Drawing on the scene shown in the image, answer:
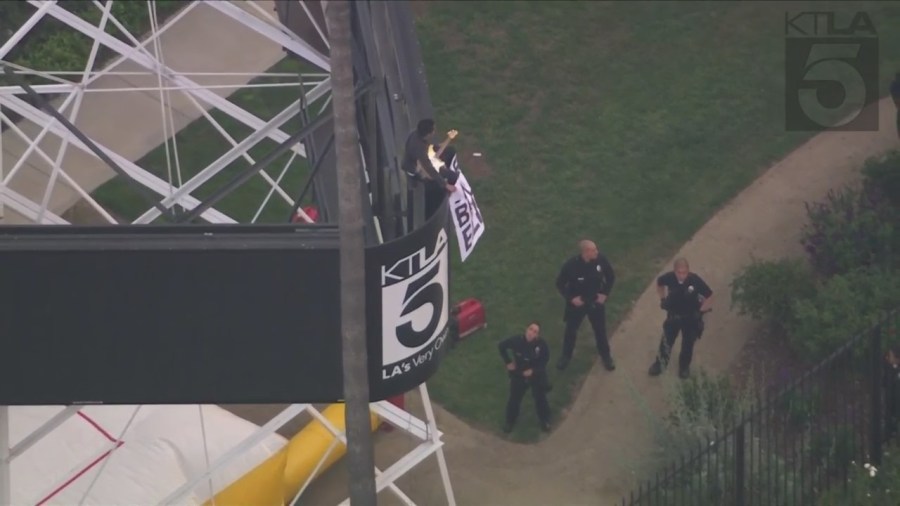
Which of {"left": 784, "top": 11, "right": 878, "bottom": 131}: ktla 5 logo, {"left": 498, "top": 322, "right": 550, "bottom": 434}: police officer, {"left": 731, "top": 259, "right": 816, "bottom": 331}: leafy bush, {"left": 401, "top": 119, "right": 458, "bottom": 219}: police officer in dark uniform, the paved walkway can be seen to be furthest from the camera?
{"left": 784, "top": 11, "right": 878, "bottom": 131}: ktla 5 logo

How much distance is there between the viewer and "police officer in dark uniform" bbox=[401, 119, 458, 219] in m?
11.1

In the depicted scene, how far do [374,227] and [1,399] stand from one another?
9.43 feet

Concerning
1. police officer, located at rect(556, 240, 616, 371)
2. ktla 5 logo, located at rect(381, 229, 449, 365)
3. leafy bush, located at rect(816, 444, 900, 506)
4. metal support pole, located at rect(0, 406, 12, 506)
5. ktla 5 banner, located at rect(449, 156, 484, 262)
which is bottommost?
leafy bush, located at rect(816, 444, 900, 506)

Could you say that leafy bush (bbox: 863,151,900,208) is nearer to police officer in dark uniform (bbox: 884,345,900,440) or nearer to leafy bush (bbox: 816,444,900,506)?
police officer in dark uniform (bbox: 884,345,900,440)

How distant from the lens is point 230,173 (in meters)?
18.1

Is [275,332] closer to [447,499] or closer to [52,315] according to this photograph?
[52,315]

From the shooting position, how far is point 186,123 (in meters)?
18.5

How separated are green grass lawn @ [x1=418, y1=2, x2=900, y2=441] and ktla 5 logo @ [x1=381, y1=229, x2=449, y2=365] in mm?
3670

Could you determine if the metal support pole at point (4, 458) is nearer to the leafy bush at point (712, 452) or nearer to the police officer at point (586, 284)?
the leafy bush at point (712, 452)

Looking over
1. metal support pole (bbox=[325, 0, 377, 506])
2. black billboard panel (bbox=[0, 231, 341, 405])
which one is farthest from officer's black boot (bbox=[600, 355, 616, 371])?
metal support pole (bbox=[325, 0, 377, 506])

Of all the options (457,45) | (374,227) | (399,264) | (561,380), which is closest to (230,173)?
(457,45)

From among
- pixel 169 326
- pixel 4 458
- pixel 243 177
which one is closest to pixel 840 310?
pixel 243 177

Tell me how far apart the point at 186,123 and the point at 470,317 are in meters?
5.15

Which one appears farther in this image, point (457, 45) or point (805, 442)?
point (457, 45)
